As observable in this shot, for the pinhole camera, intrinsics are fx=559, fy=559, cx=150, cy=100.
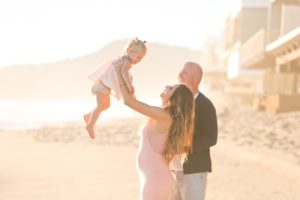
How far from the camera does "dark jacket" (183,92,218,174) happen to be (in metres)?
4.19

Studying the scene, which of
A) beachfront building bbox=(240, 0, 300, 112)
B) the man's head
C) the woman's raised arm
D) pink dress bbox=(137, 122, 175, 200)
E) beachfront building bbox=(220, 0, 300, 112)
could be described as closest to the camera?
the woman's raised arm

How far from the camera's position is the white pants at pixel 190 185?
4.16 metres

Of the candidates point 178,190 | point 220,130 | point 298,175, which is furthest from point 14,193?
point 220,130

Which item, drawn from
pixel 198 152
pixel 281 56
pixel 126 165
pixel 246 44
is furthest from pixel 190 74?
pixel 246 44

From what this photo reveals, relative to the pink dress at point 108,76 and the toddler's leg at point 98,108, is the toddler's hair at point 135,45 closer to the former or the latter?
the pink dress at point 108,76

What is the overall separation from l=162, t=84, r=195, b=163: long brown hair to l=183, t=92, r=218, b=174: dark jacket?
0.41 meters

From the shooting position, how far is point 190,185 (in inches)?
165

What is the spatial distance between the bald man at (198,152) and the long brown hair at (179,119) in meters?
0.38

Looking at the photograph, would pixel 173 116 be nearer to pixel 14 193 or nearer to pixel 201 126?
pixel 201 126

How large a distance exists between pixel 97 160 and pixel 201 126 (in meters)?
9.59

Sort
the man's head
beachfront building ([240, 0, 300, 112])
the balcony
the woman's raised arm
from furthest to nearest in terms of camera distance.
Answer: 1. the balcony
2. beachfront building ([240, 0, 300, 112])
3. the man's head
4. the woman's raised arm

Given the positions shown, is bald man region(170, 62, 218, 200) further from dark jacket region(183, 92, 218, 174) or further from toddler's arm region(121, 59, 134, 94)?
toddler's arm region(121, 59, 134, 94)

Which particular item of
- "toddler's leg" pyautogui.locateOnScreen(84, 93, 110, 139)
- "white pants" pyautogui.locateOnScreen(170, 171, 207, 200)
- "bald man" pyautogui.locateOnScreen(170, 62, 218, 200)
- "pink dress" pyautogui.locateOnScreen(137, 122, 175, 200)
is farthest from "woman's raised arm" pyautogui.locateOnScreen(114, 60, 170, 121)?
"white pants" pyautogui.locateOnScreen(170, 171, 207, 200)

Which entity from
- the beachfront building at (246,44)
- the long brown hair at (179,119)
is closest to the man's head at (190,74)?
the long brown hair at (179,119)
